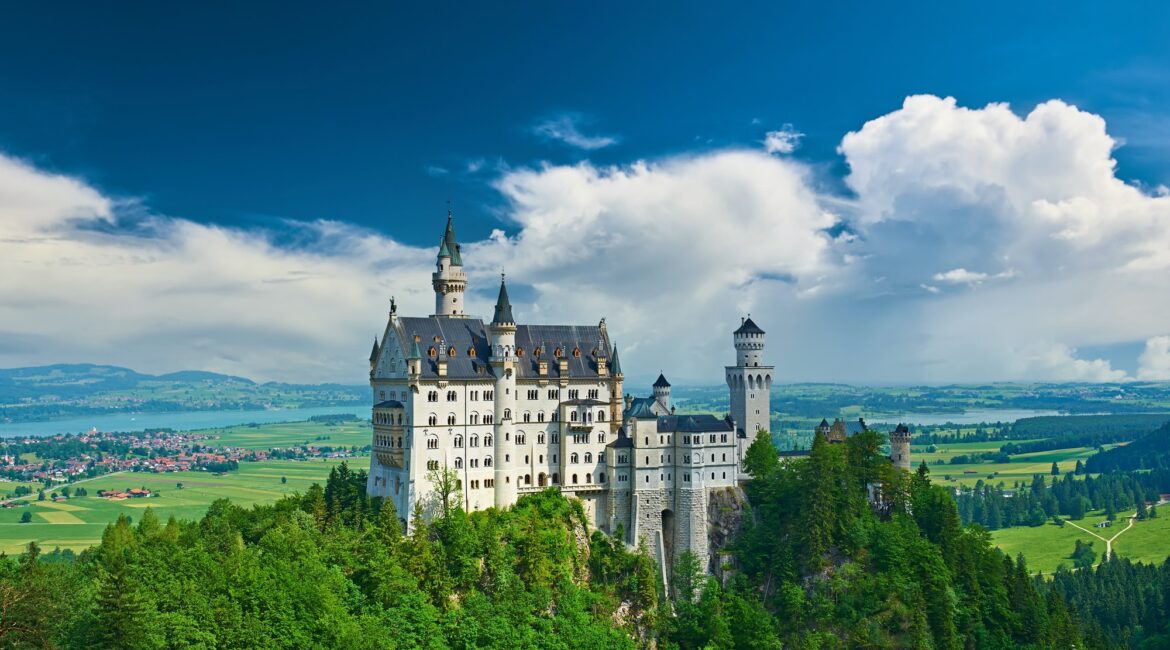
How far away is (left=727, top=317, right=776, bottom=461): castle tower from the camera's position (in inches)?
4240

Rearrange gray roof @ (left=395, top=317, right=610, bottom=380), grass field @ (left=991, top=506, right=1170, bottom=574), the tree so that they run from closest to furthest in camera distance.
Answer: gray roof @ (left=395, top=317, right=610, bottom=380)
the tree
grass field @ (left=991, top=506, right=1170, bottom=574)

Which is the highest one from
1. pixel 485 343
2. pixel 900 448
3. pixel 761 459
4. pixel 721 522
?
pixel 485 343

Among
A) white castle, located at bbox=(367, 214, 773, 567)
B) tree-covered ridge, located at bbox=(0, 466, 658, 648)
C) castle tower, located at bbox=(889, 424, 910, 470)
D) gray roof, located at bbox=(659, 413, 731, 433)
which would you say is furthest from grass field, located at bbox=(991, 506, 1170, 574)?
tree-covered ridge, located at bbox=(0, 466, 658, 648)

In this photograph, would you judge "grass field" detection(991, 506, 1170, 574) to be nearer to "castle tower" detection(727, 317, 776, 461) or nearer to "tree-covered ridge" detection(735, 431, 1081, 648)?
"tree-covered ridge" detection(735, 431, 1081, 648)

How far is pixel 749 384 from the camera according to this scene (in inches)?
4264

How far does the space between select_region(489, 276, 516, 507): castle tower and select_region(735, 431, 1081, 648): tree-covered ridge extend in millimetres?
25161

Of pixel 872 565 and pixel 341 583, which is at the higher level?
pixel 341 583

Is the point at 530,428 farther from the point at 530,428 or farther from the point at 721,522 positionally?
the point at 721,522

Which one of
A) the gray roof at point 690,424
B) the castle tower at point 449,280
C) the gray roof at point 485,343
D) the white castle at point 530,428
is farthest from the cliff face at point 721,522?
the castle tower at point 449,280

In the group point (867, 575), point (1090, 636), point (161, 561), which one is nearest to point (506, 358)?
point (161, 561)

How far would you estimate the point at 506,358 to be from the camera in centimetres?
9300

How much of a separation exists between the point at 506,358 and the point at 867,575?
4098cm

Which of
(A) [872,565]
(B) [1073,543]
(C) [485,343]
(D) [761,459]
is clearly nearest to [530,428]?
(C) [485,343]

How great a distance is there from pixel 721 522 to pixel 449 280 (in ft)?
124
